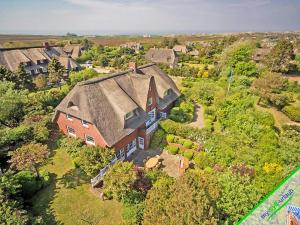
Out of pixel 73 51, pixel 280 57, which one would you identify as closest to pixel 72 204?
pixel 280 57

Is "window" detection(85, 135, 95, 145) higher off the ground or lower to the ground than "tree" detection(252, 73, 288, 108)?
lower

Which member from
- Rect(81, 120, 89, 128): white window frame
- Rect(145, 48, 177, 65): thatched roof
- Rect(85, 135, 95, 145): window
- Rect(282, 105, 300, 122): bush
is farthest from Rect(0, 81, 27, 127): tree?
Rect(145, 48, 177, 65): thatched roof

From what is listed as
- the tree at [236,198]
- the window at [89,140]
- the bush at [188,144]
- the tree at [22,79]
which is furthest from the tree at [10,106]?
the tree at [236,198]

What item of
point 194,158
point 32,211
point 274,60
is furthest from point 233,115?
point 274,60

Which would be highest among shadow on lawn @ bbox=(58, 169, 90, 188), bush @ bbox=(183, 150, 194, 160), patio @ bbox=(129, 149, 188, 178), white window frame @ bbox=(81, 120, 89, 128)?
white window frame @ bbox=(81, 120, 89, 128)

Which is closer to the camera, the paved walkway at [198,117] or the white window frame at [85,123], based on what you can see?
the white window frame at [85,123]

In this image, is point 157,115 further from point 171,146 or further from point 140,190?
point 140,190

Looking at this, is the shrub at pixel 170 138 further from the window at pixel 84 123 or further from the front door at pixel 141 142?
the window at pixel 84 123

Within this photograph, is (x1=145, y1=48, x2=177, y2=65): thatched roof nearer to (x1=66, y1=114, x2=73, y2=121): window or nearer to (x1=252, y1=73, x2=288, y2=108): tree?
(x1=252, y1=73, x2=288, y2=108): tree

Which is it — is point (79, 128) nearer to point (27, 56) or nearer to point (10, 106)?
point (10, 106)
